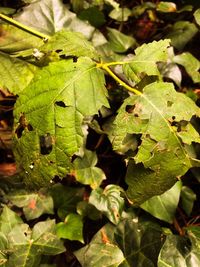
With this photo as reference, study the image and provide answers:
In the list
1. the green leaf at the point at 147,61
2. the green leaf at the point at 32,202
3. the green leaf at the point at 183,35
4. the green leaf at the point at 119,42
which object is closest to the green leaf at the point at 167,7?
the green leaf at the point at 183,35

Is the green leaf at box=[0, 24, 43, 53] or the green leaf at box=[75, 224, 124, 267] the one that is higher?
the green leaf at box=[0, 24, 43, 53]

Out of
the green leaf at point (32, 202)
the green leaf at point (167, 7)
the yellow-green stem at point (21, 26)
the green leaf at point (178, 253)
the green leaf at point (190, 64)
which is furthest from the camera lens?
the green leaf at point (167, 7)

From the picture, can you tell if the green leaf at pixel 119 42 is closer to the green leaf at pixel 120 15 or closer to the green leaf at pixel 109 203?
the green leaf at pixel 120 15

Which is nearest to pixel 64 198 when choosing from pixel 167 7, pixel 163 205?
pixel 163 205

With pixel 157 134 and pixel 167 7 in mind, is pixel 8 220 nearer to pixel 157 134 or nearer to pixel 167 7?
pixel 157 134

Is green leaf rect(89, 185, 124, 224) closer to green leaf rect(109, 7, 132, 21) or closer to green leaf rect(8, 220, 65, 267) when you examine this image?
green leaf rect(8, 220, 65, 267)

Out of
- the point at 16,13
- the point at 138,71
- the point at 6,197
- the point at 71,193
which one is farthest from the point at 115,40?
the point at 6,197

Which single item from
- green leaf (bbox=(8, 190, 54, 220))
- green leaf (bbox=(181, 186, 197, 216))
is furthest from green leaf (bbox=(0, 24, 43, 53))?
green leaf (bbox=(181, 186, 197, 216))
